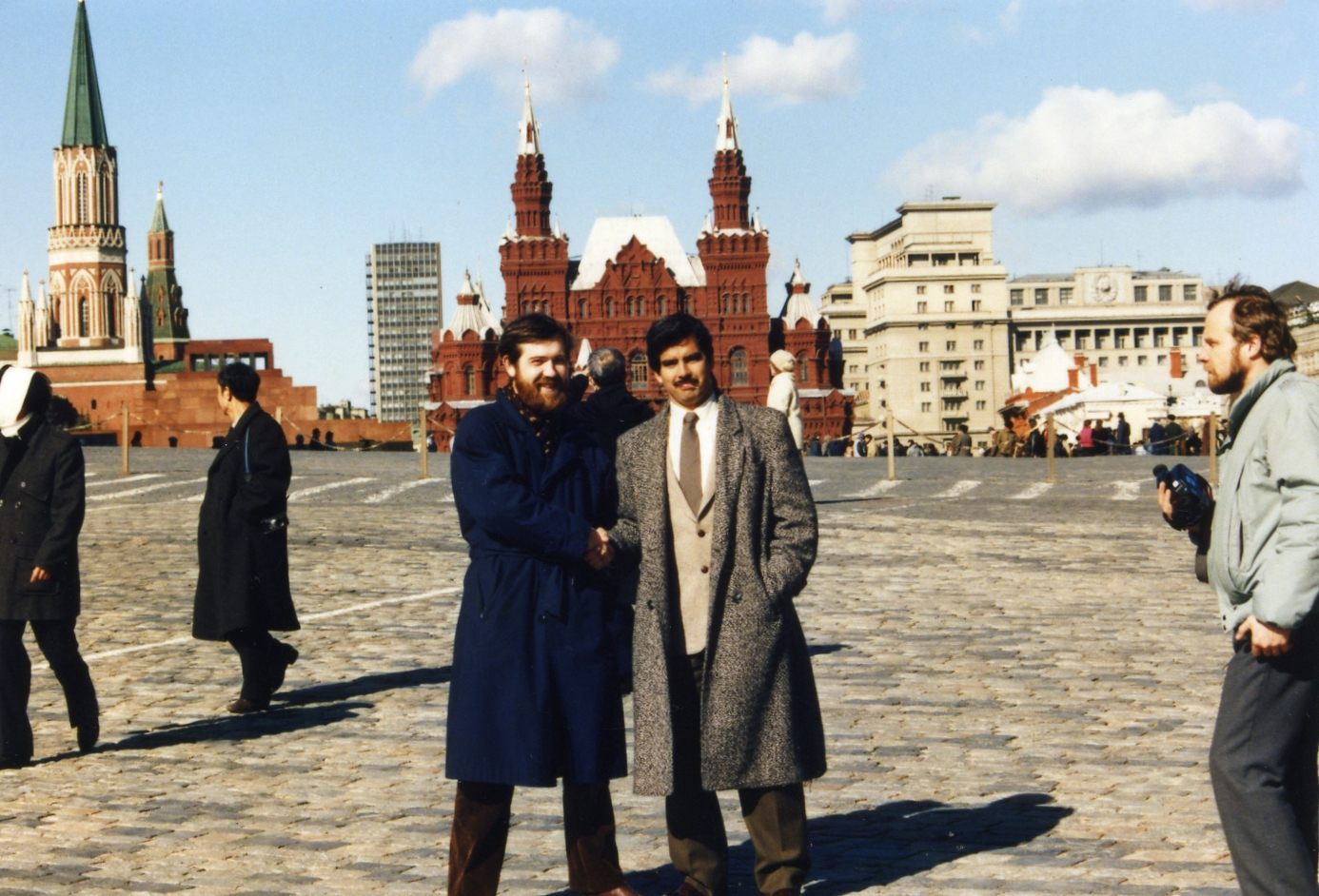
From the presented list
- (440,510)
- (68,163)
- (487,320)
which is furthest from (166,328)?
(440,510)

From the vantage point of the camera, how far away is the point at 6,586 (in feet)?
21.5

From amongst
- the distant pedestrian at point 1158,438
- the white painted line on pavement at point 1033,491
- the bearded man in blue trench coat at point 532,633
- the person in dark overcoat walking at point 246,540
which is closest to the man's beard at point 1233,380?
the bearded man in blue trench coat at point 532,633

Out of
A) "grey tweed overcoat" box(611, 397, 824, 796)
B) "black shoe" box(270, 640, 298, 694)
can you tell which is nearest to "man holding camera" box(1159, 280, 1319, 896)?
"grey tweed overcoat" box(611, 397, 824, 796)

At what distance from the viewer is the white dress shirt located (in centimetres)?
455

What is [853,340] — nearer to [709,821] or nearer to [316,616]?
[316,616]

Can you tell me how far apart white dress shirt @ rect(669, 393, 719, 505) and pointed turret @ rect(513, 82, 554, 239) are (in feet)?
305

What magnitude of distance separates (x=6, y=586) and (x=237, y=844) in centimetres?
187

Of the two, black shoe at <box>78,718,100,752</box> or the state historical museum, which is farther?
the state historical museum

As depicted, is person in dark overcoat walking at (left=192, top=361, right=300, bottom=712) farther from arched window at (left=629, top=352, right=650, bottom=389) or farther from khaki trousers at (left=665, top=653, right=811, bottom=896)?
arched window at (left=629, top=352, right=650, bottom=389)

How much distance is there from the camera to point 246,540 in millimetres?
7488

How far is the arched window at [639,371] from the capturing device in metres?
92.2

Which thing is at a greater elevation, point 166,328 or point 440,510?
point 166,328

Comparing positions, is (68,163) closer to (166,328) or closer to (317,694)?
(166,328)

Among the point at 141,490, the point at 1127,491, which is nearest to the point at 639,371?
the point at 1127,491
